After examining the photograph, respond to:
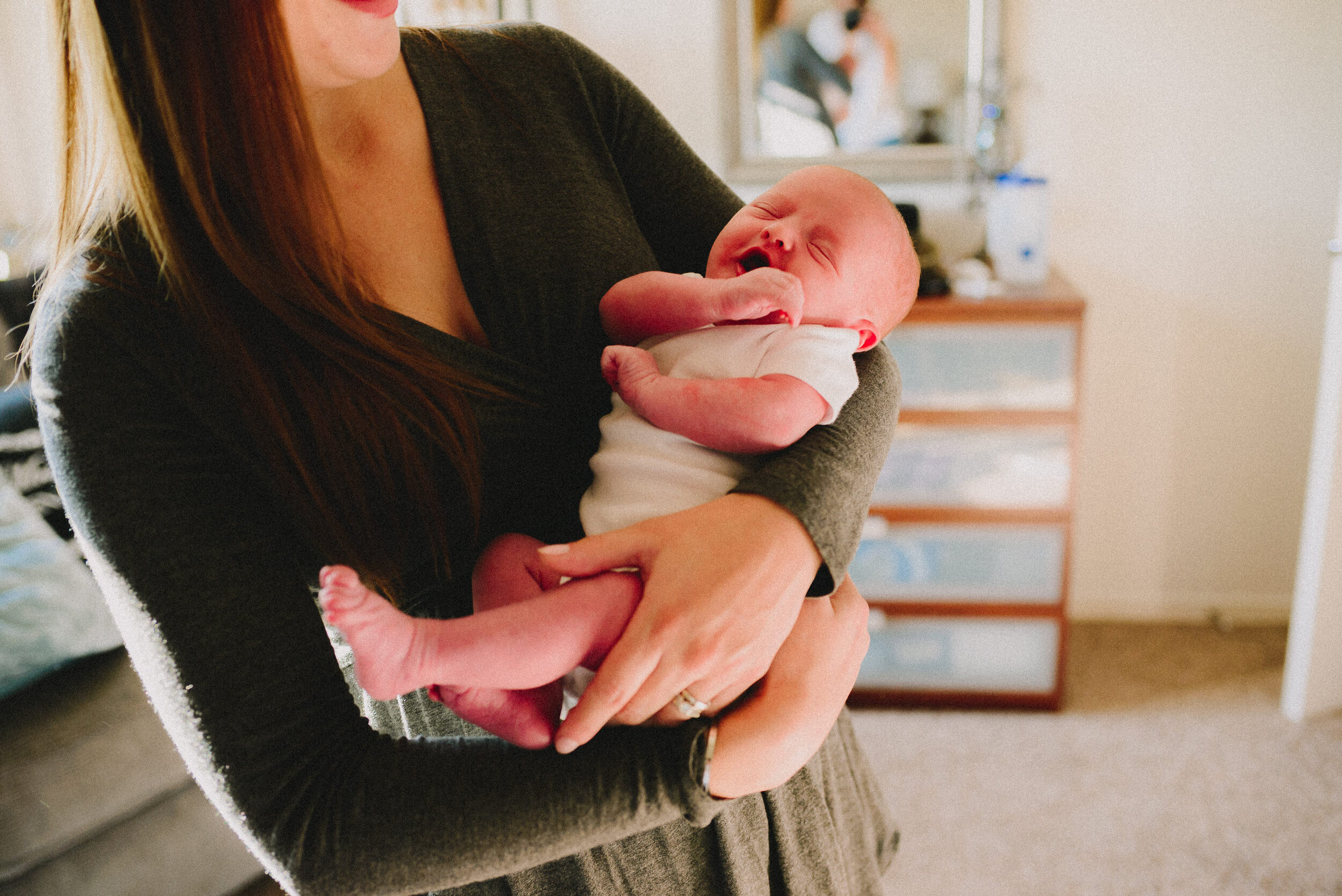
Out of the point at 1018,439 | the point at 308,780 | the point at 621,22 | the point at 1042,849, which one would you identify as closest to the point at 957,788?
the point at 1042,849

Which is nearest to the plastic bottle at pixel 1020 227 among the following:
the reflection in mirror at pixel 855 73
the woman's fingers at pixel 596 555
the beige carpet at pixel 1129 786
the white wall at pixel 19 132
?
the reflection in mirror at pixel 855 73

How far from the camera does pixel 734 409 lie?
697 mm

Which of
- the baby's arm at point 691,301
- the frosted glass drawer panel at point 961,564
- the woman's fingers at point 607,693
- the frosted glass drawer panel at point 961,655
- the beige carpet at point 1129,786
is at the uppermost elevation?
the baby's arm at point 691,301

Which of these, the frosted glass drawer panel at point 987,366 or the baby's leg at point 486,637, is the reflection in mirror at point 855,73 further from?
the baby's leg at point 486,637

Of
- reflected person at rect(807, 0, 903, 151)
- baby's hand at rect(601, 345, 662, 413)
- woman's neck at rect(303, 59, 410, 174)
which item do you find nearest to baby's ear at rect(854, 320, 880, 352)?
baby's hand at rect(601, 345, 662, 413)

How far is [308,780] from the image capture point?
55cm

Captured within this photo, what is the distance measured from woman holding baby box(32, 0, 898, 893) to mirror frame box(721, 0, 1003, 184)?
1.83m

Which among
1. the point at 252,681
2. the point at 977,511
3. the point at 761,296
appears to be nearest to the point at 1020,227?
the point at 977,511

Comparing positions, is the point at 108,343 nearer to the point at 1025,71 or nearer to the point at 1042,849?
the point at 1042,849

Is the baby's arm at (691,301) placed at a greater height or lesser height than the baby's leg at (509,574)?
greater

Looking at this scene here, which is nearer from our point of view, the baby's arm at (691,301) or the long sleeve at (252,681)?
the long sleeve at (252,681)

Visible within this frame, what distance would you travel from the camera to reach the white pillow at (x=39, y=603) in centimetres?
154

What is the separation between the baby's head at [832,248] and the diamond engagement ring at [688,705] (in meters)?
0.42

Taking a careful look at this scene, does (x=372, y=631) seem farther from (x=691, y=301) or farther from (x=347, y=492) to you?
(x=691, y=301)
